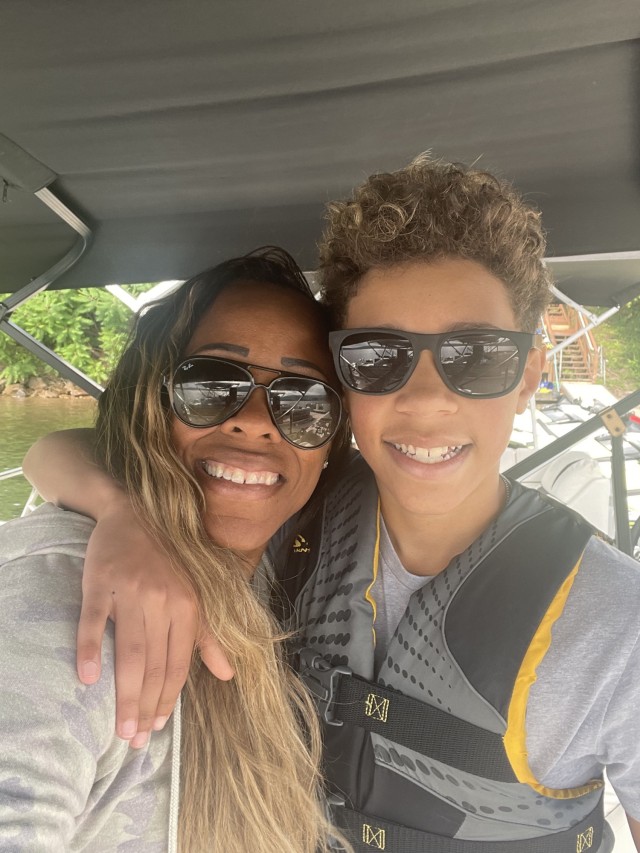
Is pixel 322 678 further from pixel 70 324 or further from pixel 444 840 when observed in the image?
pixel 70 324

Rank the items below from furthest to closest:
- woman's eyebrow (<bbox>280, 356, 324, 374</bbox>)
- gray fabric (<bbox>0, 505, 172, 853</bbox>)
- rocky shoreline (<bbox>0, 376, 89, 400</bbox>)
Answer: rocky shoreline (<bbox>0, 376, 89, 400</bbox>), woman's eyebrow (<bbox>280, 356, 324, 374</bbox>), gray fabric (<bbox>0, 505, 172, 853</bbox>)

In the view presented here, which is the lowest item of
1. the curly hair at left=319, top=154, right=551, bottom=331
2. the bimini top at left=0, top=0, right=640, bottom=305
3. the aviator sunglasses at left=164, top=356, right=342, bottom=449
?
the aviator sunglasses at left=164, top=356, right=342, bottom=449

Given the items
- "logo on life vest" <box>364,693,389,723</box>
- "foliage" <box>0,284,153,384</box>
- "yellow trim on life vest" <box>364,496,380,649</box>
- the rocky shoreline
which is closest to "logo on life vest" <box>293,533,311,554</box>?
"yellow trim on life vest" <box>364,496,380,649</box>

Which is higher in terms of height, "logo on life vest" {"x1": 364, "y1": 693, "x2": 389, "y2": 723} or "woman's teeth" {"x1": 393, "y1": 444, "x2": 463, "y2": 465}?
"woman's teeth" {"x1": 393, "y1": 444, "x2": 463, "y2": 465}

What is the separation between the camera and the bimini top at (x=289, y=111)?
3.58 ft

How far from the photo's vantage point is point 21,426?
998cm

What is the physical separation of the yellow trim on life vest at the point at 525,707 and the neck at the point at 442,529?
0.83 ft

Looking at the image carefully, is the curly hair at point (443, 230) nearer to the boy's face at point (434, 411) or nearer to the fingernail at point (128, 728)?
the boy's face at point (434, 411)

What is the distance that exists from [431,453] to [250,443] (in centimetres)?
42

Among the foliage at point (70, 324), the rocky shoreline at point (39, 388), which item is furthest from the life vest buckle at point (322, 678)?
the rocky shoreline at point (39, 388)

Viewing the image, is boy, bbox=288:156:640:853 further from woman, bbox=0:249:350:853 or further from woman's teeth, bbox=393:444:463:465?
woman, bbox=0:249:350:853

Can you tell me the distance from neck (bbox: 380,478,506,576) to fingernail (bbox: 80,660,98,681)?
0.75 metres

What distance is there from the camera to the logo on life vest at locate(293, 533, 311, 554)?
1.57 metres

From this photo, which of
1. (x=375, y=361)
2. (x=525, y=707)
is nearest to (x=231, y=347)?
(x=375, y=361)
